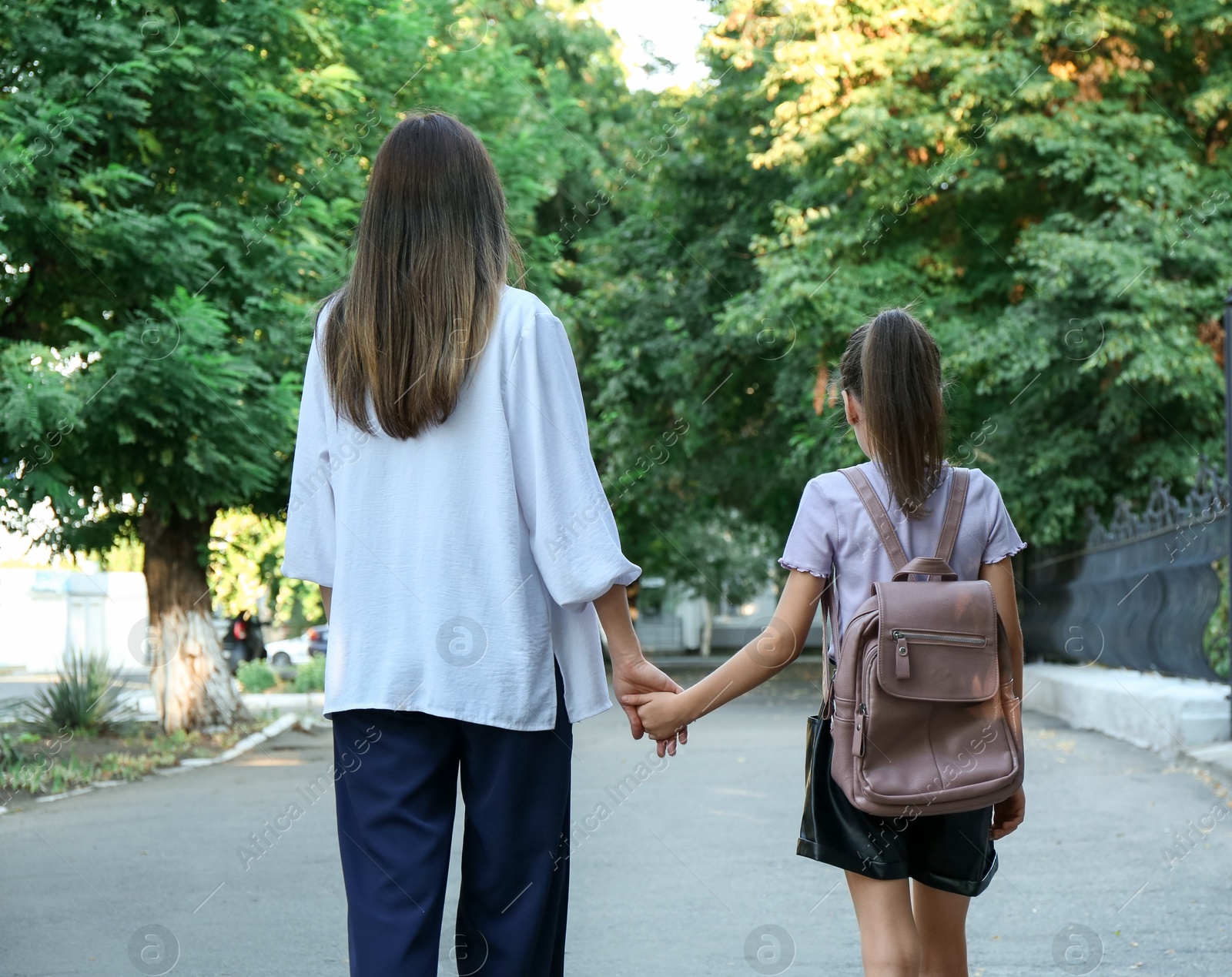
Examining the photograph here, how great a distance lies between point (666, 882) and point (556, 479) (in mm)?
4134

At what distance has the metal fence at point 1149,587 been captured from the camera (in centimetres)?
1084

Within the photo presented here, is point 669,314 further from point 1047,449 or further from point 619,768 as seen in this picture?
point 619,768

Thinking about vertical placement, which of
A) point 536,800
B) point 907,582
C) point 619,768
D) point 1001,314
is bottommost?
point 619,768

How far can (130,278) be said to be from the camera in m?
11.4

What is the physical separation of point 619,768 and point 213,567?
217 inches

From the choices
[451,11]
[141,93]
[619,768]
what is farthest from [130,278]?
[451,11]

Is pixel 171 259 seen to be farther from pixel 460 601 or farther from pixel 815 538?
pixel 460 601

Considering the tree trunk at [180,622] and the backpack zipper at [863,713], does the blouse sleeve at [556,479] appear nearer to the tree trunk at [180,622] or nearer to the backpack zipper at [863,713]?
the backpack zipper at [863,713]

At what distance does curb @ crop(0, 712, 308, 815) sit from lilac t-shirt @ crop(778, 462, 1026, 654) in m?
7.89

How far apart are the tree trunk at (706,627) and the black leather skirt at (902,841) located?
4599cm

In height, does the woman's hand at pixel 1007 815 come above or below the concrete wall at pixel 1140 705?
above

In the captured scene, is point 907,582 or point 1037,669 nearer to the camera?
point 907,582

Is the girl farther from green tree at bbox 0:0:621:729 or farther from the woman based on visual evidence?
green tree at bbox 0:0:621:729

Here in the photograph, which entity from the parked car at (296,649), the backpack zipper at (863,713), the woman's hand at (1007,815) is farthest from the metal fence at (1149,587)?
the parked car at (296,649)
